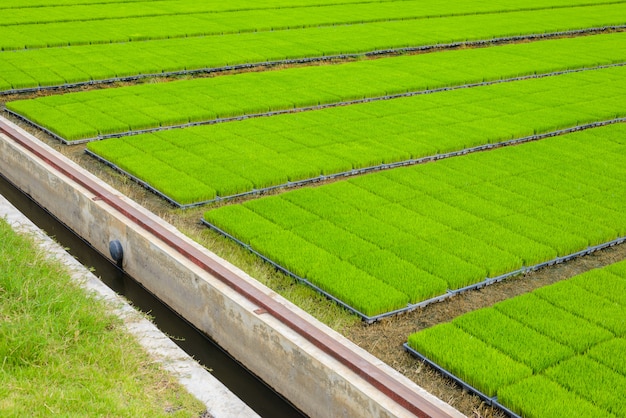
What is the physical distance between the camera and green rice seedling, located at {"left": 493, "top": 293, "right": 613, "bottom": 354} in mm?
6883

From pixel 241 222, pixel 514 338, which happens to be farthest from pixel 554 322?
pixel 241 222

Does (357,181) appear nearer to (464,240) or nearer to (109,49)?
(464,240)

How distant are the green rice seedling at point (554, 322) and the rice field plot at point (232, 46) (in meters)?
11.0

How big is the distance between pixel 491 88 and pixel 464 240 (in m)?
7.89

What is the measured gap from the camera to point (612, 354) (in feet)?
21.9

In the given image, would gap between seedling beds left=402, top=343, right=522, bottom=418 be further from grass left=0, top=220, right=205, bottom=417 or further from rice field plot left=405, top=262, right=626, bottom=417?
grass left=0, top=220, right=205, bottom=417

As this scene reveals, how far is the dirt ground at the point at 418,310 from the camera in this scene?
633cm

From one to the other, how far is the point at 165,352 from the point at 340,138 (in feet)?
21.0

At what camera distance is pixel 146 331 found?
22.9 feet

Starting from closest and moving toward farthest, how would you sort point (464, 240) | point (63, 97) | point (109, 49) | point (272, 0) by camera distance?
point (464, 240) → point (63, 97) → point (109, 49) → point (272, 0)

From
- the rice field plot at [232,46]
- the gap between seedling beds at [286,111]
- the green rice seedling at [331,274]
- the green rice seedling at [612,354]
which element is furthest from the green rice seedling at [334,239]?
the rice field plot at [232,46]

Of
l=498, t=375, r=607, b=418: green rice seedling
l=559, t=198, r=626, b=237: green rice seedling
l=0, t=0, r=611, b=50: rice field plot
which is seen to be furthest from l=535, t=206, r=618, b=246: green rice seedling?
l=0, t=0, r=611, b=50: rice field plot

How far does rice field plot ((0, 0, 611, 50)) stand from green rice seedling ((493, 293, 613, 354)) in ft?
48.7

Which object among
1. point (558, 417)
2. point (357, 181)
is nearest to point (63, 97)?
point (357, 181)
